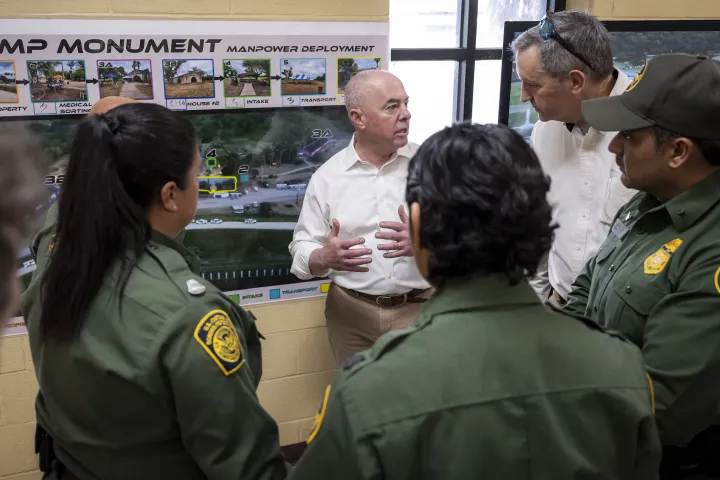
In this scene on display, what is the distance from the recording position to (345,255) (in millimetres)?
2086

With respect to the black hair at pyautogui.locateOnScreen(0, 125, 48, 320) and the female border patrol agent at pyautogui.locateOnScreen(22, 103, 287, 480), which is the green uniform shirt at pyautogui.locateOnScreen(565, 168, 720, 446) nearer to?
the female border patrol agent at pyautogui.locateOnScreen(22, 103, 287, 480)

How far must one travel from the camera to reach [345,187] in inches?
91.4

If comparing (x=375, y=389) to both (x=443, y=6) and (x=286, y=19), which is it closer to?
(x=286, y=19)

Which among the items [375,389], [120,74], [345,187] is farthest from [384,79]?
[375,389]

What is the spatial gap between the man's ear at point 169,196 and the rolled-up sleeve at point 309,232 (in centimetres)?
116

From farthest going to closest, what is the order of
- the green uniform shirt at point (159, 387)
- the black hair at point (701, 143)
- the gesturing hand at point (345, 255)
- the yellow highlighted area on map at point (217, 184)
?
the yellow highlighted area on map at point (217, 184), the gesturing hand at point (345, 255), the black hair at point (701, 143), the green uniform shirt at point (159, 387)

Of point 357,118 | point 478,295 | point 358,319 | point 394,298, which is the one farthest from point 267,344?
point 478,295

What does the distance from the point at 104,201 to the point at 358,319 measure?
1407 mm

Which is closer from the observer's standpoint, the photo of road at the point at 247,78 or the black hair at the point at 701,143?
the black hair at the point at 701,143

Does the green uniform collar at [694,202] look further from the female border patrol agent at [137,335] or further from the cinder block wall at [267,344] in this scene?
the cinder block wall at [267,344]

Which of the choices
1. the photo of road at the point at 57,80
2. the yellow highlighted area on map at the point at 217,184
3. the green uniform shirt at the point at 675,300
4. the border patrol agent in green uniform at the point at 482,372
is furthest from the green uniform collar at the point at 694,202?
the photo of road at the point at 57,80

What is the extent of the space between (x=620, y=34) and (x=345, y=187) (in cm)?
141

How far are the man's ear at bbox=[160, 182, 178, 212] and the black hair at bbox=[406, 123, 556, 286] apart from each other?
468 millimetres

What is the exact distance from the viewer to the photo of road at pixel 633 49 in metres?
2.65
